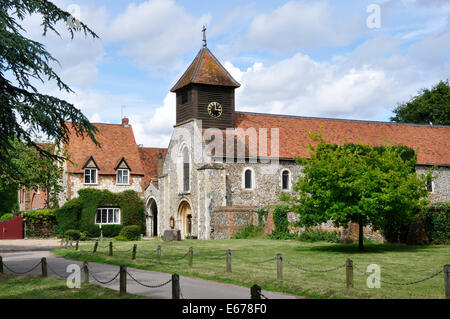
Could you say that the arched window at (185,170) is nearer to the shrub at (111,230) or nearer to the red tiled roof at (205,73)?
the red tiled roof at (205,73)

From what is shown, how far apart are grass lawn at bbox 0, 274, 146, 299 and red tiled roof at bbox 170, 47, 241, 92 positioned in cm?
2567

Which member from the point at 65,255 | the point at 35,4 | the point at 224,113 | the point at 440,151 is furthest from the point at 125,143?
the point at 35,4

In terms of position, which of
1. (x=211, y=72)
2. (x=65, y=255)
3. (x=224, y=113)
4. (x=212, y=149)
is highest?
(x=211, y=72)

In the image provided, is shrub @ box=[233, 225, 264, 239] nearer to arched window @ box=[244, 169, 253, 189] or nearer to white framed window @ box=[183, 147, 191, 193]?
arched window @ box=[244, 169, 253, 189]

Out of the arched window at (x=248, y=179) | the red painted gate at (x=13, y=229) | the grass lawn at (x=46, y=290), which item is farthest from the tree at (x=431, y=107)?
the grass lawn at (x=46, y=290)

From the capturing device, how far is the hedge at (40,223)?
44781 mm

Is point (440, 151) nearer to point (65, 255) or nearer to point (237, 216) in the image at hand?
point (237, 216)

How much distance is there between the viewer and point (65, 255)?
26.6 metres

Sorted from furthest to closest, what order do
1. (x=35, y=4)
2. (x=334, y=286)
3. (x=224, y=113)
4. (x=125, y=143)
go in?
(x=125, y=143) → (x=224, y=113) → (x=35, y=4) → (x=334, y=286)

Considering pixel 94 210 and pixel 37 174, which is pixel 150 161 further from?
pixel 37 174

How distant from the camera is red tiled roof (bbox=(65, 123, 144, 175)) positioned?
46.8m

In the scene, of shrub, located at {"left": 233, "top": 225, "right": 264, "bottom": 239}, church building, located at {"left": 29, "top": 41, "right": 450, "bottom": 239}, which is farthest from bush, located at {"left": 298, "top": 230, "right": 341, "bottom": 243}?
church building, located at {"left": 29, "top": 41, "right": 450, "bottom": 239}

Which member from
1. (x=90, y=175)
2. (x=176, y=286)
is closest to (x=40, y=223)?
(x=90, y=175)
